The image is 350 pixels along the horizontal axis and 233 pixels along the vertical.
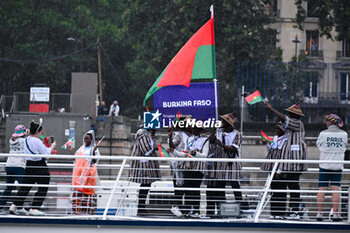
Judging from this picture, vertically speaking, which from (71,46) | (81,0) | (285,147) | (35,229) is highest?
(81,0)

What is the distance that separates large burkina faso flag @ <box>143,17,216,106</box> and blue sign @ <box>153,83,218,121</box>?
0.22 m

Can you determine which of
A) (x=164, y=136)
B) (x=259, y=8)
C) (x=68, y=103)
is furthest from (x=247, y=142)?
(x=259, y=8)

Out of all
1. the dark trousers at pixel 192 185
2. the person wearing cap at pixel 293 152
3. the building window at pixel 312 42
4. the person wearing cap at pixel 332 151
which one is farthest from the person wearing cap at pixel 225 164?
the building window at pixel 312 42

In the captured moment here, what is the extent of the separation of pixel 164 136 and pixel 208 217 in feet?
47.7

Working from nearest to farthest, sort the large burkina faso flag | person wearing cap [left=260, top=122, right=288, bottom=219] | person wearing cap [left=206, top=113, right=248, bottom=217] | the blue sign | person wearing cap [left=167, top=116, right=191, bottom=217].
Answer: person wearing cap [left=206, top=113, right=248, bottom=217] < person wearing cap [left=260, top=122, right=288, bottom=219] < person wearing cap [left=167, top=116, right=191, bottom=217] < the blue sign < the large burkina faso flag

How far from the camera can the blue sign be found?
38.8 feet

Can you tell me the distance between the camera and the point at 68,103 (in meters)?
27.5

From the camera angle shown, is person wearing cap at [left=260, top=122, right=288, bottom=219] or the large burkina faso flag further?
the large burkina faso flag

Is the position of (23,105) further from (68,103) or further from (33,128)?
(33,128)

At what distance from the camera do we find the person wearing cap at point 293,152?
1130 centimetres

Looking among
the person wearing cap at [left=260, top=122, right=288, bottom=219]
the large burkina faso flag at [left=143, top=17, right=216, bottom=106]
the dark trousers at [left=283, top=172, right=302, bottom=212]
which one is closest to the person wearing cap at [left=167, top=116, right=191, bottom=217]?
the large burkina faso flag at [left=143, top=17, right=216, bottom=106]

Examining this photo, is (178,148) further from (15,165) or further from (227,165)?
(15,165)

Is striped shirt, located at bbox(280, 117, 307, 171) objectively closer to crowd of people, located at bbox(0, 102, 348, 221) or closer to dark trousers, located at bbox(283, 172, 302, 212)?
crowd of people, located at bbox(0, 102, 348, 221)

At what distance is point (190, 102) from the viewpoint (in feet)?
39.3
